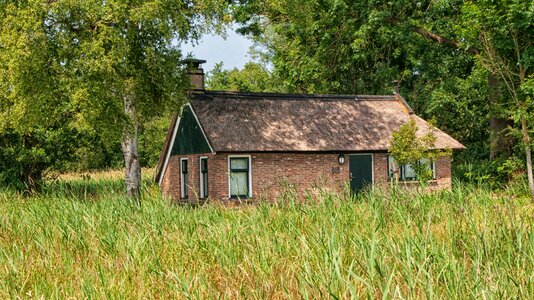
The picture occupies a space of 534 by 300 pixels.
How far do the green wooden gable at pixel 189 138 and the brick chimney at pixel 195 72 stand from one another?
0.94m

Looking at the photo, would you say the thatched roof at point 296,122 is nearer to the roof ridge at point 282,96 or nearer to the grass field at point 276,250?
the roof ridge at point 282,96

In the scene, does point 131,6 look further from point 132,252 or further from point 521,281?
point 521,281

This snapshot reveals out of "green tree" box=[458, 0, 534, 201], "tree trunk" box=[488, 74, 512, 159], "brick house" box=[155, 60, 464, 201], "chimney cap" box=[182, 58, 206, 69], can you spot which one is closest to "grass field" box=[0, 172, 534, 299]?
"green tree" box=[458, 0, 534, 201]

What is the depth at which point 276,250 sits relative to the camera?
691 centimetres

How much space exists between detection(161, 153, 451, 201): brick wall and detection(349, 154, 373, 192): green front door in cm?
20

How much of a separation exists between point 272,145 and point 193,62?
15.9ft

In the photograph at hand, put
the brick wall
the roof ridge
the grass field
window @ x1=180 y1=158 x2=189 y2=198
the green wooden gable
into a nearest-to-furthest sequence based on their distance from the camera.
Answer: the grass field, the brick wall, the green wooden gable, the roof ridge, window @ x1=180 y1=158 x2=189 y2=198

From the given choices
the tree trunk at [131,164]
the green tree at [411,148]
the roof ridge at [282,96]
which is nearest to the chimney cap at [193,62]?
the roof ridge at [282,96]

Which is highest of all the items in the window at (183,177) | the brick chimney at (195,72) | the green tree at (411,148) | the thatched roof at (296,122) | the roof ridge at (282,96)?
the brick chimney at (195,72)

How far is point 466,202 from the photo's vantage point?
8.84 metres

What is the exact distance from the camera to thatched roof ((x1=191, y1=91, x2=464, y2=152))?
2298cm

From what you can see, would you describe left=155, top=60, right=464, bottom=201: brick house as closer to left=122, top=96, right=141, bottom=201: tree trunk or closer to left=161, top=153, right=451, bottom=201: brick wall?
left=161, top=153, right=451, bottom=201: brick wall

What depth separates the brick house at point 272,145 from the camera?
22.7m

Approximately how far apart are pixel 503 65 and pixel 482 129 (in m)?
12.4
